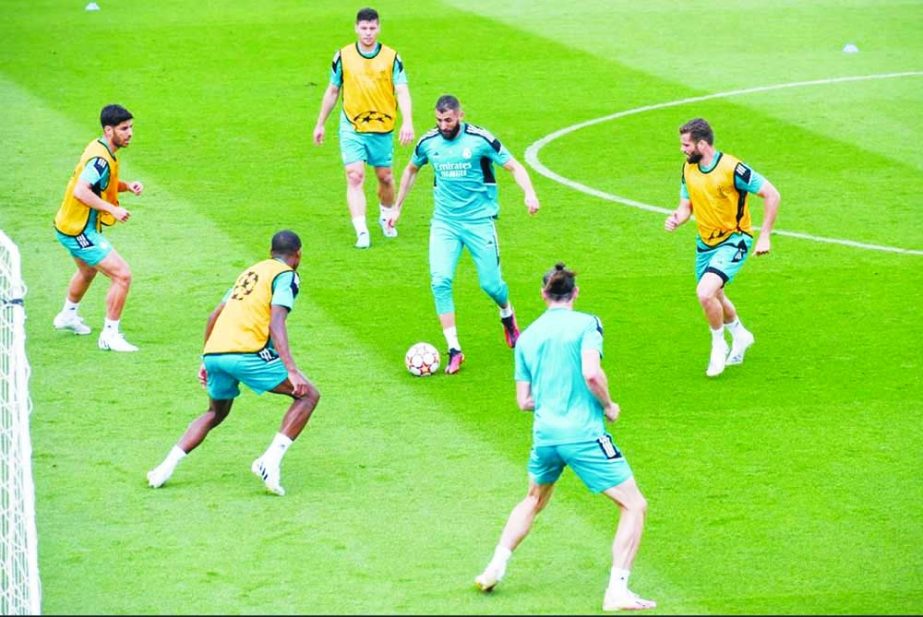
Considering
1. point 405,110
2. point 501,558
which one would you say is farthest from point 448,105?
point 501,558

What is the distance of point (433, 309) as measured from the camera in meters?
17.1

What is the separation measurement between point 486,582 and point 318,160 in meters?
13.5

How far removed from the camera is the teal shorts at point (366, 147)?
63.4ft

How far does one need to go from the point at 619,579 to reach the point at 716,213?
17.9 ft

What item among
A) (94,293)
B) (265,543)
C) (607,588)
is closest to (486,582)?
(607,588)

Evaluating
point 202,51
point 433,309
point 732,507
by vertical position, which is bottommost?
point 202,51

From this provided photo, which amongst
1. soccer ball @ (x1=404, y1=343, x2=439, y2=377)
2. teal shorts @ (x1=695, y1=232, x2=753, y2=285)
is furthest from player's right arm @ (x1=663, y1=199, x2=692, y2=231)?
soccer ball @ (x1=404, y1=343, x2=439, y2=377)

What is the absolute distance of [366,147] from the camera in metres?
19.4

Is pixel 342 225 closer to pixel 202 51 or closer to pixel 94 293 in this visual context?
pixel 94 293

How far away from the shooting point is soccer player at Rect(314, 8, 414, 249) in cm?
1923

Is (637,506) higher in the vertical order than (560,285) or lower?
lower

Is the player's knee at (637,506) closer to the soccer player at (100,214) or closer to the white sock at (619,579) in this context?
the white sock at (619,579)

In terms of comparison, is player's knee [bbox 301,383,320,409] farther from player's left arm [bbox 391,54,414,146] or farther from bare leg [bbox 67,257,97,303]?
player's left arm [bbox 391,54,414,146]

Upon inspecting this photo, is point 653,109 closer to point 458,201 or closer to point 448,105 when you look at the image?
point 458,201
